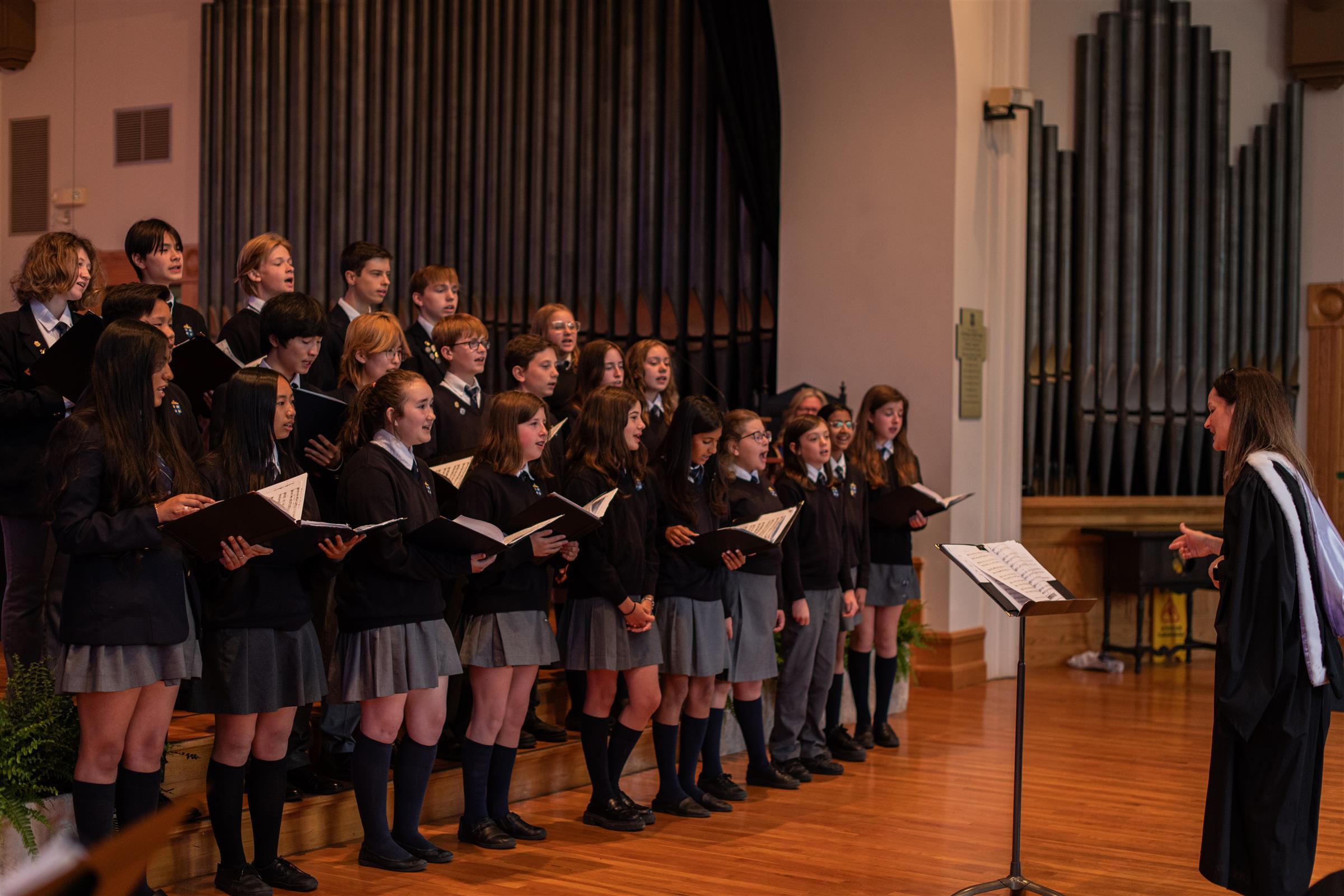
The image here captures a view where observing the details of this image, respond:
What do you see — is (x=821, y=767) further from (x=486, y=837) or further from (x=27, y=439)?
(x=27, y=439)

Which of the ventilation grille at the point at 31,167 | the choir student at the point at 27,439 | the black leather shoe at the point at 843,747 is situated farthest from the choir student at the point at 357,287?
the ventilation grille at the point at 31,167

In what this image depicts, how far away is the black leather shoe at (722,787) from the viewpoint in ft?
14.9

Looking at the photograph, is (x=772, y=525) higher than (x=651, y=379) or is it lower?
lower

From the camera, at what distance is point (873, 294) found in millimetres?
6898

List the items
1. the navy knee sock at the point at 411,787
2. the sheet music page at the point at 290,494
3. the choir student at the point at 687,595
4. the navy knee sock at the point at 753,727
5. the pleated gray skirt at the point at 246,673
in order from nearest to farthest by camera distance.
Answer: the sheet music page at the point at 290,494, the pleated gray skirt at the point at 246,673, the navy knee sock at the point at 411,787, the choir student at the point at 687,595, the navy knee sock at the point at 753,727

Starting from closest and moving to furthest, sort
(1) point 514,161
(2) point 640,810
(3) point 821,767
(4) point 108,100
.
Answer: (2) point 640,810, (3) point 821,767, (1) point 514,161, (4) point 108,100

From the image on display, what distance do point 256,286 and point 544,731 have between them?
1703 mm

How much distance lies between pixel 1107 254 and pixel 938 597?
2.18 m

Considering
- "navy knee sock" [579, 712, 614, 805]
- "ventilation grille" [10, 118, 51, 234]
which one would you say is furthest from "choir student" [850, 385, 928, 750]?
"ventilation grille" [10, 118, 51, 234]

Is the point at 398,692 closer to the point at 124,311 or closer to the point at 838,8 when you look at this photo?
the point at 124,311

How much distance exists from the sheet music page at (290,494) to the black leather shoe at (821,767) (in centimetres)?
255

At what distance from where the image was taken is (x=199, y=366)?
355cm

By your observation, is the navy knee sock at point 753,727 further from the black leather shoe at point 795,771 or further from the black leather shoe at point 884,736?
the black leather shoe at point 884,736

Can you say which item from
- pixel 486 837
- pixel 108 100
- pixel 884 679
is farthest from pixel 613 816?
pixel 108 100
